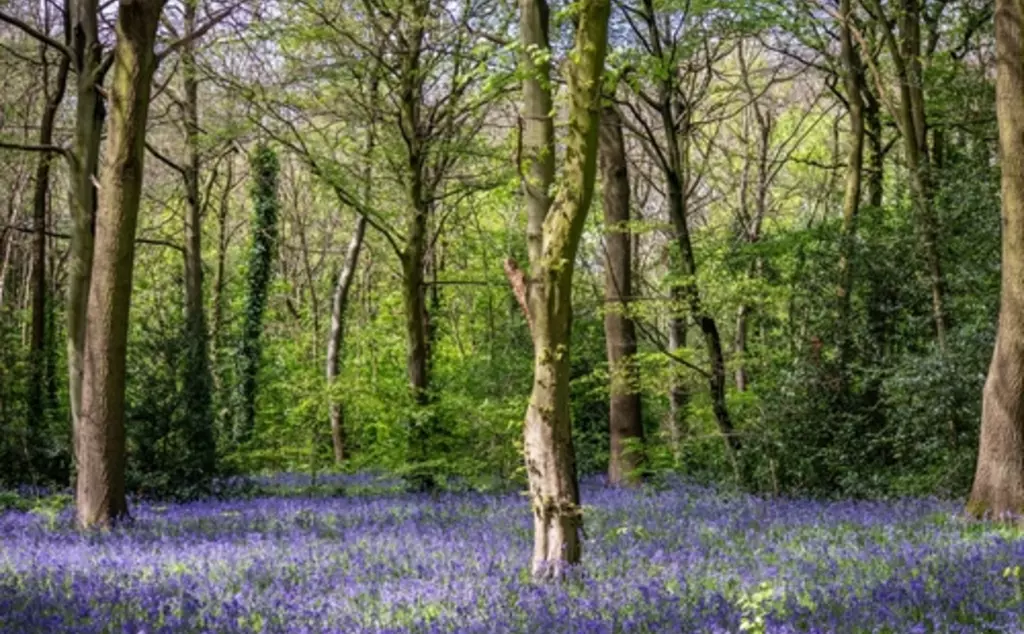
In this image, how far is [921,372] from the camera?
13.4m

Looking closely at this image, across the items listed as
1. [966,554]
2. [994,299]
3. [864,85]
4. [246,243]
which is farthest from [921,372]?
[246,243]

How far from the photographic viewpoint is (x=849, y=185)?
56.5 ft

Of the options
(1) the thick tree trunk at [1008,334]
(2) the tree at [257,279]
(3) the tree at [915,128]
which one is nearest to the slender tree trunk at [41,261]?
(2) the tree at [257,279]

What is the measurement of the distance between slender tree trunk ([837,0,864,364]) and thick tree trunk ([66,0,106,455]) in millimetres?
10834

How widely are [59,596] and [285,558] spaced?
7.04ft

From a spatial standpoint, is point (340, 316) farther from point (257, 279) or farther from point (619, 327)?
point (619, 327)

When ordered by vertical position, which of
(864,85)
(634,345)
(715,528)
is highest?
(864,85)

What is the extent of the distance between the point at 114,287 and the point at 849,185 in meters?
12.1

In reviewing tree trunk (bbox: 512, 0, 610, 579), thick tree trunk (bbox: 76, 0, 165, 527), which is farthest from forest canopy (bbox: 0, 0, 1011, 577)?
tree trunk (bbox: 512, 0, 610, 579)

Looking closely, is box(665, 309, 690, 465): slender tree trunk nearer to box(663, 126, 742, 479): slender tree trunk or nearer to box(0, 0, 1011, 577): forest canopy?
box(0, 0, 1011, 577): forest canopy

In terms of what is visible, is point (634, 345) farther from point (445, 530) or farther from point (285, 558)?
point (285, 558)

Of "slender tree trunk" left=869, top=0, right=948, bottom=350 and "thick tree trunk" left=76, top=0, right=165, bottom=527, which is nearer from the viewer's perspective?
"thick tree trunk" left=76, top=0, right=165, bottom=527

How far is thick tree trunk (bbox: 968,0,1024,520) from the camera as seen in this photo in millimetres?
10406

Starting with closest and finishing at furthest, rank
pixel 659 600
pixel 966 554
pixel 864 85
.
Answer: pixel 659 600, pixel 966 554, pixel 864 85
